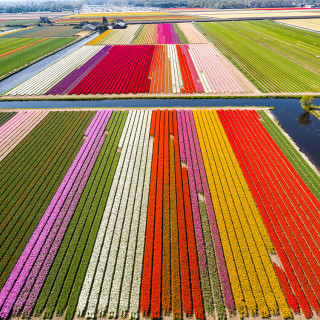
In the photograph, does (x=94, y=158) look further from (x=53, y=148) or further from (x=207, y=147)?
(x=207, y=147)

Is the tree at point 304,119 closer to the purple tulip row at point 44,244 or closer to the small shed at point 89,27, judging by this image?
the purple tulip row at point 44,244

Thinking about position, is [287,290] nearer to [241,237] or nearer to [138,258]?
[241,237]

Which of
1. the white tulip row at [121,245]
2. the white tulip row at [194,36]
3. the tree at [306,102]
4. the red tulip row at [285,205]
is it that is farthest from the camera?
the white tulip row at [194,36]

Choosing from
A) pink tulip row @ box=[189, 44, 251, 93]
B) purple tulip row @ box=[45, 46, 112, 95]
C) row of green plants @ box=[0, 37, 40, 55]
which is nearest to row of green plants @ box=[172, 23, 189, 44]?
pink tulip row @ box=[189, 44, 251, 93]

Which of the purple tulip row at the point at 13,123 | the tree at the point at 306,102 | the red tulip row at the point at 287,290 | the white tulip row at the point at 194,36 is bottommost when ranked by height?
the red tulip row at the point at 287,290

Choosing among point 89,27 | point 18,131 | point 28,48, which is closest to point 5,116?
point 18,131

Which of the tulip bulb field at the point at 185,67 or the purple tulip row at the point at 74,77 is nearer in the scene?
the tulip bulb field at the point at 185,67

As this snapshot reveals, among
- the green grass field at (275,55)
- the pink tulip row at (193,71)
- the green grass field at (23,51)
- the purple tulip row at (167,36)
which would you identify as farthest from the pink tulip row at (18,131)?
the purple tulip row at (167,36)

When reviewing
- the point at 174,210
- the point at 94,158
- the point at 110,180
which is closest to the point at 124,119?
the point at 94,158
